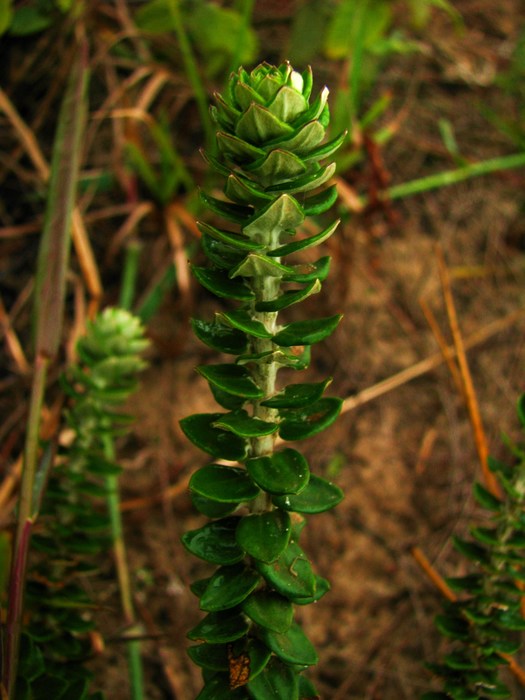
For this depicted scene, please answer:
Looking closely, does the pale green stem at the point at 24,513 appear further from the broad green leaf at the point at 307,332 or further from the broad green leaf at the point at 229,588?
the broad green leaf at the point at 307,332

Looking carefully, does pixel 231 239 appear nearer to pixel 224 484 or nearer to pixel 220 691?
pixel 224 484

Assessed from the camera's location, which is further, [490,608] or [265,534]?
[490,608]

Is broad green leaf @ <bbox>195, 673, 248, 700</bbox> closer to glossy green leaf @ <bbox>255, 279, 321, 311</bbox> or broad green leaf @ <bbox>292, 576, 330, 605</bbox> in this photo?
broad green leaf @ <bbox>292, 576, 330, 605</bbox>

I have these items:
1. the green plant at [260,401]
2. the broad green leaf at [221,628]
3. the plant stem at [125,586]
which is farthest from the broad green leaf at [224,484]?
the plant stem at [125,586]

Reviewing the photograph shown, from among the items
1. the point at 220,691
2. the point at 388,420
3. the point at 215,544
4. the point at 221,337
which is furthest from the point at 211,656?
the point at 388,420

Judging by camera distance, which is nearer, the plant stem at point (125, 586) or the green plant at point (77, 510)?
the green plant at point (77, 510)

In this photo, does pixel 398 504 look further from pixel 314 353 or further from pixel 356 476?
pixel 314 353

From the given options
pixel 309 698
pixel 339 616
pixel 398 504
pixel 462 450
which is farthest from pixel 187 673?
pixel 462 450
